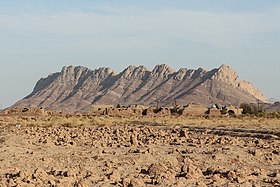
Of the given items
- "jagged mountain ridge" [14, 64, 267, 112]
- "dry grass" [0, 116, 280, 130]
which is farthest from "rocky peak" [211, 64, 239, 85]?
"dry grass" [0, 116, 280, 130]

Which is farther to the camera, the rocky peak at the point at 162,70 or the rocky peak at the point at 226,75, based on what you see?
the rocky peak at the point at 162,70

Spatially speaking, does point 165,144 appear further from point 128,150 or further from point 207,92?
point 207,92

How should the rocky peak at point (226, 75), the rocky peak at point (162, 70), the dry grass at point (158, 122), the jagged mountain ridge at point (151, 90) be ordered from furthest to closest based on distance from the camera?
the rocky peak at point (162, 70)
the rocky peak at point (226, 75)
the jagged mountain ridge at point (151, 90)
the dry grass at point (158, 122)

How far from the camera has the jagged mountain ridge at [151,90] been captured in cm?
16362

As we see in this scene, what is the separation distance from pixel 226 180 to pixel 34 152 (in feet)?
29.2

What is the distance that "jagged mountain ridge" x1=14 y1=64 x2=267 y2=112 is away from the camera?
164m

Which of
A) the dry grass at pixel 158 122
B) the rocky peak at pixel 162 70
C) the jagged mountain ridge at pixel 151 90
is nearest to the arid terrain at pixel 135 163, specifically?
the dry grass at pixel 158 122

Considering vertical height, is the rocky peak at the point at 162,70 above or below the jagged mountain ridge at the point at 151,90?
above

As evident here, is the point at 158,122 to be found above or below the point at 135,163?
above

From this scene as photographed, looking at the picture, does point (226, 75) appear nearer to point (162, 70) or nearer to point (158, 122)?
point (162, 70)

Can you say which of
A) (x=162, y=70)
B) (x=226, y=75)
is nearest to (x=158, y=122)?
(x=226, y=75)

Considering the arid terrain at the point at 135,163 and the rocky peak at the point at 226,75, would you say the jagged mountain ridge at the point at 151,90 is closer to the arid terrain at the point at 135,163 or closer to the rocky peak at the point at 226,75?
the rocky peak at the point at 226,75

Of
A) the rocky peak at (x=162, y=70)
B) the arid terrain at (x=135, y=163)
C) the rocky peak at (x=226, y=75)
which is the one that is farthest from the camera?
the rocky peak at (x=162, y=70)

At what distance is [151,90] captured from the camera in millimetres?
177250
